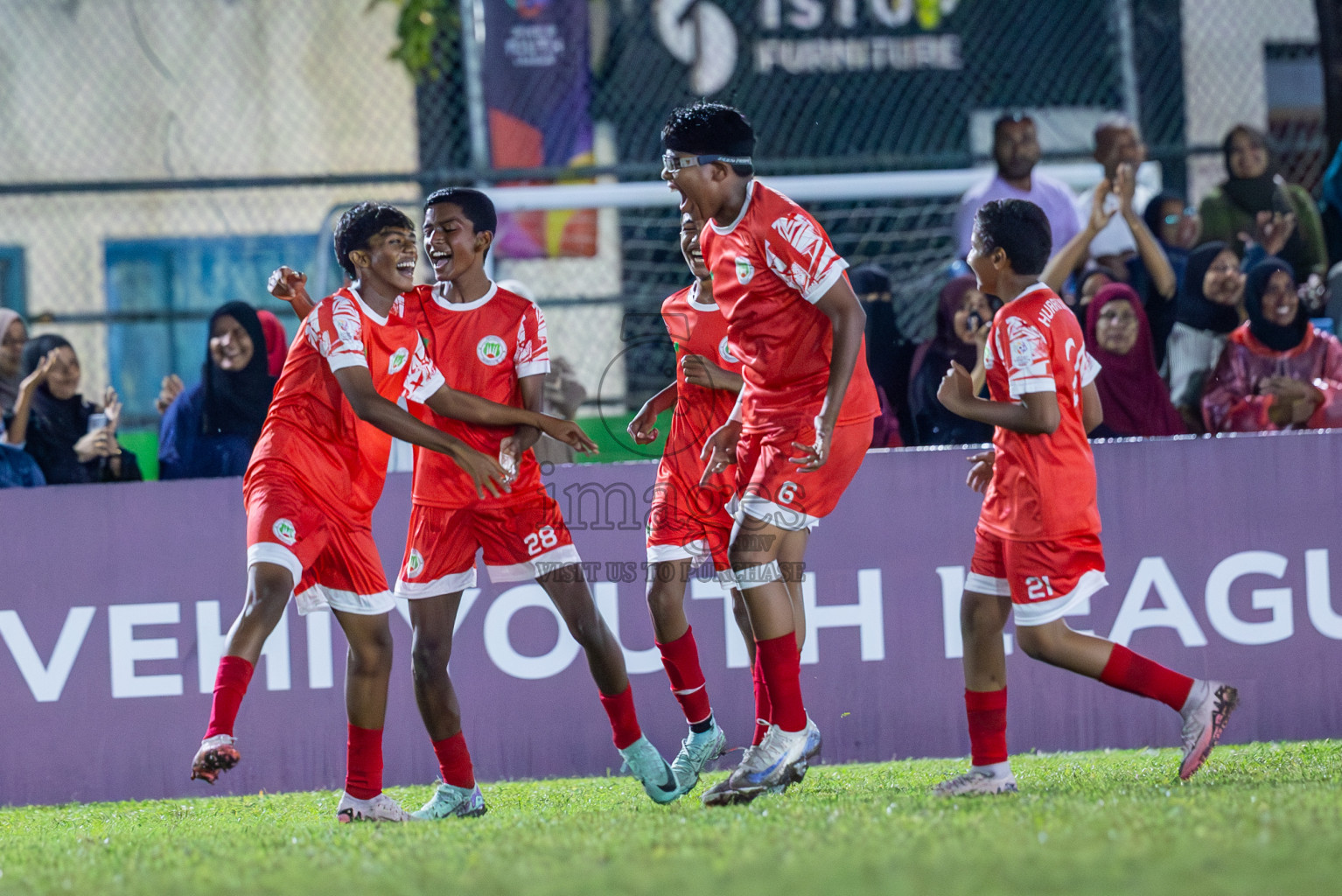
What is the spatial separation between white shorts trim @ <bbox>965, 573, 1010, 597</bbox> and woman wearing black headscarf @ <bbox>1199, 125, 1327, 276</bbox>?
15.5 ft

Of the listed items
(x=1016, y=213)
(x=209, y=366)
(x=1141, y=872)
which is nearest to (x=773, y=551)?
(x=1016, y=213)

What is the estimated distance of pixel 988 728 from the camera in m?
4.52

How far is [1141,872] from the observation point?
114 inches

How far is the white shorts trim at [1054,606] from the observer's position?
4426 mm

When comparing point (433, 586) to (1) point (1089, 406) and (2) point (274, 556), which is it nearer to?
(2) point (274, 556)

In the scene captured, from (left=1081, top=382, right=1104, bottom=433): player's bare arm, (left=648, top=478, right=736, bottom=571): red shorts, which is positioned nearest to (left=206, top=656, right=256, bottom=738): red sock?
(left=648, top=478, right=736, bottom=571): red shorts

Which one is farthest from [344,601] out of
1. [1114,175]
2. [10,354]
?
[1114,175]

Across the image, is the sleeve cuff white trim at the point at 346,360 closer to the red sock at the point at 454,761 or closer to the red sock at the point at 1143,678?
the red sock at the point at 454,761

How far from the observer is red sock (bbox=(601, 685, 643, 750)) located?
16.2 ft

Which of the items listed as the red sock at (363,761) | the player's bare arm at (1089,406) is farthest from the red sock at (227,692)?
the player's bare arm at (1089,406)

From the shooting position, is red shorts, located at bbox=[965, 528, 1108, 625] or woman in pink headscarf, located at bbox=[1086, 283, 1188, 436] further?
woman in pink headscarf, located at bbox=[1086, 283, 1188, 436]

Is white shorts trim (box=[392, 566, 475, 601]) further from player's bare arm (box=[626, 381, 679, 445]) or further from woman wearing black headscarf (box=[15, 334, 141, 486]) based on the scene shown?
woman wearing black headscarf (box=[15, 334, 141, 486])

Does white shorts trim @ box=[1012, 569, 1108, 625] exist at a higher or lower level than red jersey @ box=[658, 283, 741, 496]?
lower

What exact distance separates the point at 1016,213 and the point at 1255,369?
10.7ft
